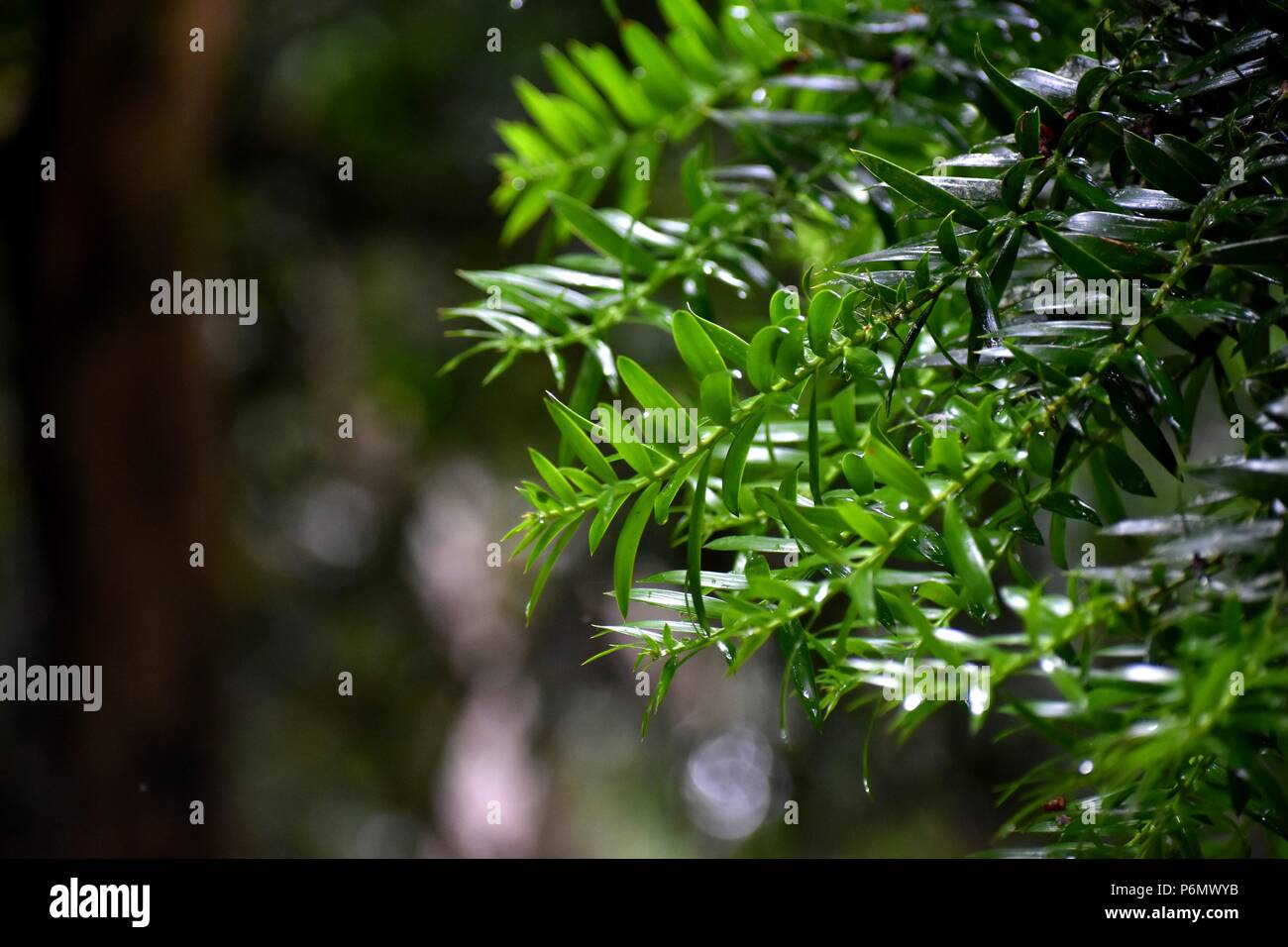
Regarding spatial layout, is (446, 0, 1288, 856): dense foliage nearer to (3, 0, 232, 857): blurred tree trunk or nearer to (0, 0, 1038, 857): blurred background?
(0, 0, 1038, 857): blurred background

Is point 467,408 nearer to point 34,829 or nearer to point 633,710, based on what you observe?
point 633,710

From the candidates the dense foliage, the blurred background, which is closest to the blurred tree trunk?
the blurred background

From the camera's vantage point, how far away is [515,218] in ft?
2.24

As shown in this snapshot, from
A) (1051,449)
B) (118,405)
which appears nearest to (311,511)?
(118,405)

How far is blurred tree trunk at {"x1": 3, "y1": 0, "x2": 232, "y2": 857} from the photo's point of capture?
1.43m

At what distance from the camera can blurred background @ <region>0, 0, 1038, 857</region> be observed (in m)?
1.45

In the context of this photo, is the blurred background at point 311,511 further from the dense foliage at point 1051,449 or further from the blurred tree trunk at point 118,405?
the dense foliage at point 1051,449

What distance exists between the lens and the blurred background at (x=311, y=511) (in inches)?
57.2

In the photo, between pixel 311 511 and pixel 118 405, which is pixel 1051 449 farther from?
pixel 311 511

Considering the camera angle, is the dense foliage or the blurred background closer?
the dense foliage

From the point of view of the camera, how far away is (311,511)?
230 centimetres

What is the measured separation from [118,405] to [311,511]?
0.83m

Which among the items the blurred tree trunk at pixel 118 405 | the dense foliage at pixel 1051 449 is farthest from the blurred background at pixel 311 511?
the dense foliage at pixel 1051 449
